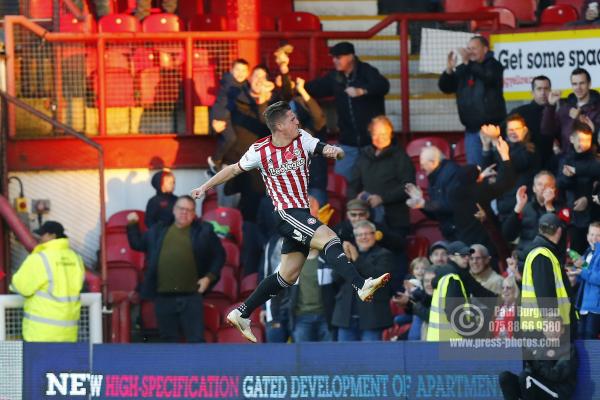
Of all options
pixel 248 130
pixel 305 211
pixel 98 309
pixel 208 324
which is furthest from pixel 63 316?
pixel 305 211

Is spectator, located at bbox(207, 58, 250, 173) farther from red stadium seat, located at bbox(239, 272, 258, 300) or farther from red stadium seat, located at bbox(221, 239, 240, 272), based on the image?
red stadium seat, located at bbox(239, 272, 258, 300)

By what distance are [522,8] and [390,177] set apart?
5076 millimetres

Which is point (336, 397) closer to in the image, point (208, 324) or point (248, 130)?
point (208, 324)

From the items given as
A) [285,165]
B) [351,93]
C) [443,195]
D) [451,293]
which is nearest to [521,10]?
[351,93]

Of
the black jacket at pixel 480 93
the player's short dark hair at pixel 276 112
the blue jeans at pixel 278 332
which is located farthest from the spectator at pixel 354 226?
the player's short dark hair at pixel 276 112

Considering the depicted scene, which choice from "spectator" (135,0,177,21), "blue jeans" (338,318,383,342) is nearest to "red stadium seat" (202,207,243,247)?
"blue jeans" (338,318,383,342)

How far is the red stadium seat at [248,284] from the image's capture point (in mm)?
17859

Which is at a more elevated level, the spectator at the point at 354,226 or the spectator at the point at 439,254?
the spectator at the point at 354,226

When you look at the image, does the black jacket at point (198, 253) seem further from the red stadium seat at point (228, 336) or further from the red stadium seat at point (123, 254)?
the red stadium seat at point (123, 254)

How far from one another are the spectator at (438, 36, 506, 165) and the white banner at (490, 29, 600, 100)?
0.43 metres

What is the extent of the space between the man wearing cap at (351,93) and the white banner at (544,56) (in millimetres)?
1334

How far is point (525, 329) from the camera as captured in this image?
14.5 m

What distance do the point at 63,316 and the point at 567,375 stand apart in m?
5.26

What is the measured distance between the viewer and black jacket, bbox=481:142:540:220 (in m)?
16.8
